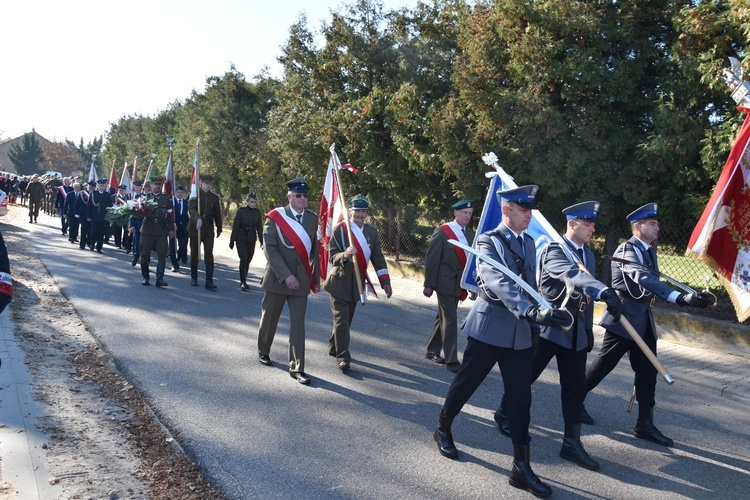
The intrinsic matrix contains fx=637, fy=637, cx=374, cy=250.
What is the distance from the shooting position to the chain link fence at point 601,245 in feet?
31.9

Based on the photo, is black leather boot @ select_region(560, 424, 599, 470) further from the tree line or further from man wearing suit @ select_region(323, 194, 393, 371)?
the tree line

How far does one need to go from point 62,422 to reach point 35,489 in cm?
118

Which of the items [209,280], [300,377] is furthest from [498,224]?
[209,280]

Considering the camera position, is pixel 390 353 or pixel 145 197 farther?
pixel 145 197

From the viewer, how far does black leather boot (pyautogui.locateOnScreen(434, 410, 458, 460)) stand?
15.0 feet

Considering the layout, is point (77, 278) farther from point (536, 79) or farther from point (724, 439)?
point (724, 439)

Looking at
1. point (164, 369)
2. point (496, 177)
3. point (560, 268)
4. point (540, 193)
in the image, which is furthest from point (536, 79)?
point (164, 369)

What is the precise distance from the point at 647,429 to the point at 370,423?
225 centimetres

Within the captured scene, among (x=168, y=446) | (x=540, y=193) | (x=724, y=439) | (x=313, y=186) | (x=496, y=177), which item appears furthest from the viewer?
(x=313, y=186)

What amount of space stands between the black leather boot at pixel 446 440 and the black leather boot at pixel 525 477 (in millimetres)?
492

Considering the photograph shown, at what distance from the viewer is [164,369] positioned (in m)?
6.36

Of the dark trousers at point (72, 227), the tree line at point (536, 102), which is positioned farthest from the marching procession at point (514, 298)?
the dark trousers at point (72, 227)

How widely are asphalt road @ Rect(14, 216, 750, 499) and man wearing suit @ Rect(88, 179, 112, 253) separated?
334 inches

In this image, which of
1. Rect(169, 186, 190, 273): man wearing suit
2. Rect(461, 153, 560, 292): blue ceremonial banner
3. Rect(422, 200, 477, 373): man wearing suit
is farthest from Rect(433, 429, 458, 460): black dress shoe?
Rect(169, 186, 190, 273): man wearing suit
